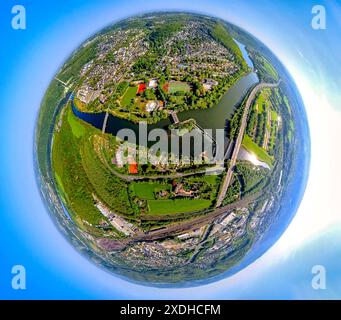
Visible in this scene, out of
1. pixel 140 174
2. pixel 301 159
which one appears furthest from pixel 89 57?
pixel 301 159

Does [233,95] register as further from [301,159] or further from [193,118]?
[301,159]

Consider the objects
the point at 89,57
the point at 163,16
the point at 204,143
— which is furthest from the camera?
the point at 163,16

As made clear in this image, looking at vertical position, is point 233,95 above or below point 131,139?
above

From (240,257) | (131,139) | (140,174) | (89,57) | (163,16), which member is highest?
(163,16)

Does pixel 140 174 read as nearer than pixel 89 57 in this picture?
Yes

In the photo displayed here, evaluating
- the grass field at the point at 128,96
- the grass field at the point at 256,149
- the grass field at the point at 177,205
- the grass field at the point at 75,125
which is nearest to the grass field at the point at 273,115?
the grass field at the point at 256,149

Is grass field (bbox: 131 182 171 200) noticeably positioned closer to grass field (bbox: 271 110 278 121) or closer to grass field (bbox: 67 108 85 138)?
grass field (bbox: 67 108 85 138)

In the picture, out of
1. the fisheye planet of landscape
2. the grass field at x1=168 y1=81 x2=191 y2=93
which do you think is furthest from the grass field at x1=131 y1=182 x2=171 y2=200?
the grass field at x1=168 y1=81 x2=191 y2=93

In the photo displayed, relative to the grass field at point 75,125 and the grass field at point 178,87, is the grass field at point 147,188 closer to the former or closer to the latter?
the grass field at point 75,125
